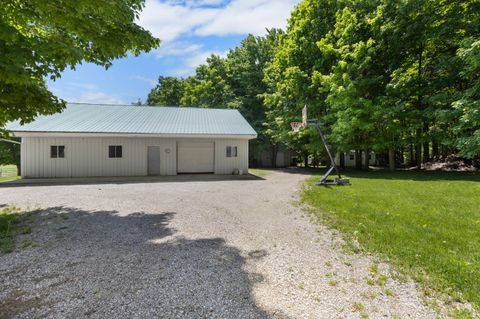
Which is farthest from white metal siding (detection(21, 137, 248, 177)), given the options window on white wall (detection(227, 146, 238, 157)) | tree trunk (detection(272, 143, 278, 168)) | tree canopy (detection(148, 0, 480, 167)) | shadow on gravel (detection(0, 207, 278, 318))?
tree trunk (detection(272, 143, 278, 168))

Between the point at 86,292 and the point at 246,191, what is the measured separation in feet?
24.5

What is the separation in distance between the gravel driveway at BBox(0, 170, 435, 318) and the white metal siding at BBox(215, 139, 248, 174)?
10073 millimetres

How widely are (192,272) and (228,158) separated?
1321cm

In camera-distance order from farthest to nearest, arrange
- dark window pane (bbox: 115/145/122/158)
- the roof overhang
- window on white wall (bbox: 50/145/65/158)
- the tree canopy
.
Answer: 1. dark window pane (bbox: 115/145/122/158)
2. the tree canopy
3. window on white wall (bbox: 50/145/65/158)
4. the roof overhang

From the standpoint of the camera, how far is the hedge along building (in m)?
13.8

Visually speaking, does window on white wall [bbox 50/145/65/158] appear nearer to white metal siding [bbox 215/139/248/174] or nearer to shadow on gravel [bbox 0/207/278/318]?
white metal siding [bbox 215/139/248/174]

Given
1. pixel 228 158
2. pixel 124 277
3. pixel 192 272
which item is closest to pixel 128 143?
pixel 228 158

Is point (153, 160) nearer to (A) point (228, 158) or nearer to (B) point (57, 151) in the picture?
(A) point (228, 158)

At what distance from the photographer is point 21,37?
4.13 m

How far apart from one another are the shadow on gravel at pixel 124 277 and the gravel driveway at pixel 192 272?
0.01 metres

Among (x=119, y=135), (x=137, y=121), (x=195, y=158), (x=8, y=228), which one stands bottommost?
(x=8, y=228)

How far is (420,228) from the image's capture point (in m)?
4.98

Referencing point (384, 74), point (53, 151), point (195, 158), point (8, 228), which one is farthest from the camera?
point (384, 74)

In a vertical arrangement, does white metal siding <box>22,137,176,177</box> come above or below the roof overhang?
below
